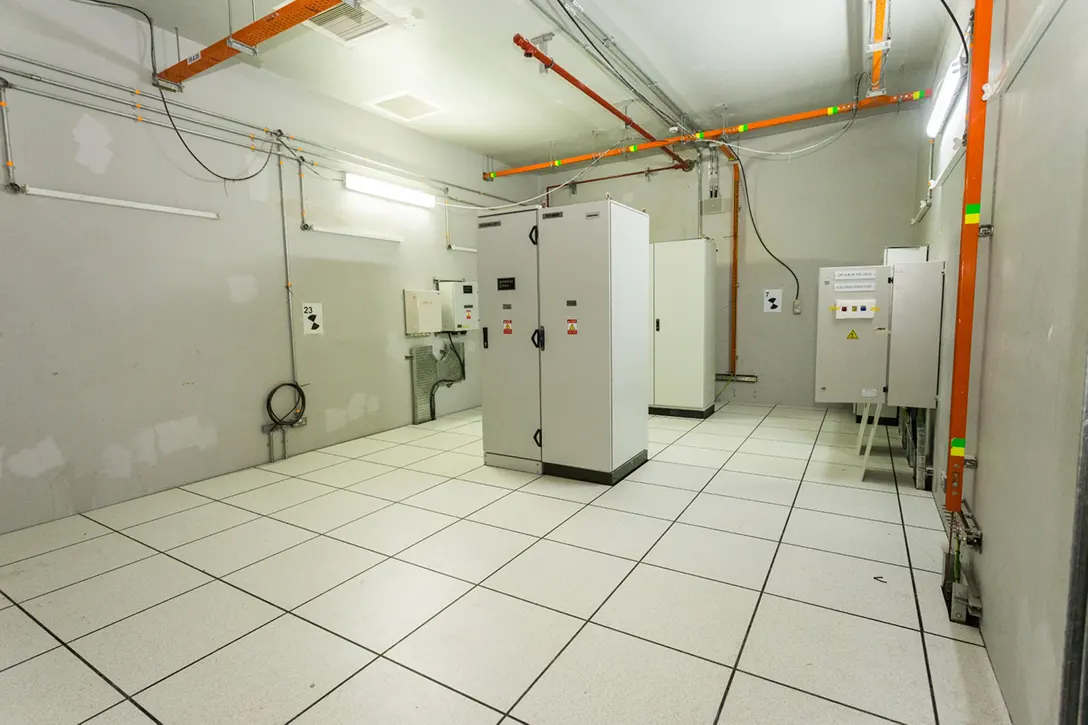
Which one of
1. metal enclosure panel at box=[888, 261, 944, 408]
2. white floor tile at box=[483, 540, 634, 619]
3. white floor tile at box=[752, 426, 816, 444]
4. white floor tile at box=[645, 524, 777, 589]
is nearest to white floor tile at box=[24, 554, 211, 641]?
white floor tile at box=[483, 540, 634, 619]

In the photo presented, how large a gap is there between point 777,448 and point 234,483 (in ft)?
14.6

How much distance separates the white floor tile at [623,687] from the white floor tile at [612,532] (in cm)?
74

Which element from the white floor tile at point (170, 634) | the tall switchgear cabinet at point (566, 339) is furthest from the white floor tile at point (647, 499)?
the white floor tile at point (170, 634)

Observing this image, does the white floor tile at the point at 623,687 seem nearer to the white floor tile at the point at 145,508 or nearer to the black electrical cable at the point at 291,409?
the white floor tile at the point at 145,508

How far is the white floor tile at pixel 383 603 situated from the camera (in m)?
1.98

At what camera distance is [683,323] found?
5.68m

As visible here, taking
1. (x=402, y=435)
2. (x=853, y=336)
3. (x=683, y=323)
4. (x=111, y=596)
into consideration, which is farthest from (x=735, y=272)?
(x=111, y=596)

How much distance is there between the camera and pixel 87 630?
202 cm

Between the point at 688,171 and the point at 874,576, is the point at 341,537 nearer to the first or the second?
the point at 874,576

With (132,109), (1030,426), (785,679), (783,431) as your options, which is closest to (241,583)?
(785,679)

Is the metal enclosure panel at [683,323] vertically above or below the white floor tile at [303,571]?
above

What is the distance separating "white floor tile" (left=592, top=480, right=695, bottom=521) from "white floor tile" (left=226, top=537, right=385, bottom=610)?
1.48 meters

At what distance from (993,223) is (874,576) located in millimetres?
1568

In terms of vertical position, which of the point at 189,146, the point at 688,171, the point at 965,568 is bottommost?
the point at 965,568
